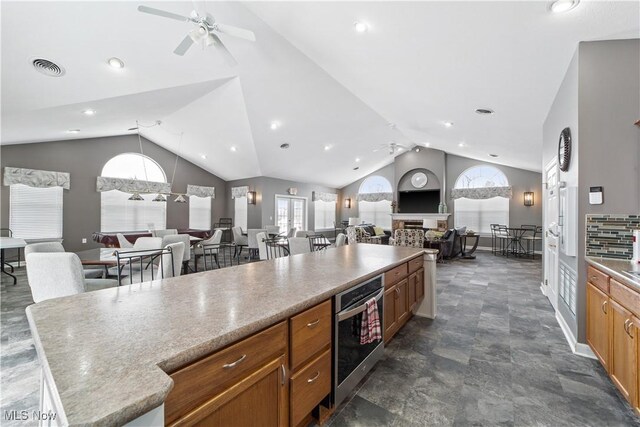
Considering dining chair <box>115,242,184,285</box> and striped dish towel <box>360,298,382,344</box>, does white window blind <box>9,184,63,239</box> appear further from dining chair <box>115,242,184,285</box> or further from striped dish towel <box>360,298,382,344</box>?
striped dish towel <box>360,298,382,344</box>

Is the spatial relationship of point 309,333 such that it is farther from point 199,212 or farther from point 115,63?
point 199,212

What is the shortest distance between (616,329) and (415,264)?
4.96 feet

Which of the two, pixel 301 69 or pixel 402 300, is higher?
pixel 301 69

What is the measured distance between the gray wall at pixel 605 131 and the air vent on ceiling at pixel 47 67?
215 inches

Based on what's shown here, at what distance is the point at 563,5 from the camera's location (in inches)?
80.4

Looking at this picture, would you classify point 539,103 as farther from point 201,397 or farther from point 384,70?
point 201,397

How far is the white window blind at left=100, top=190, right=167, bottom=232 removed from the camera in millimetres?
7371

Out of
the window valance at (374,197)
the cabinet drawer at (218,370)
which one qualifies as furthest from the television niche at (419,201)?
the cabinet drawer at (218,370)

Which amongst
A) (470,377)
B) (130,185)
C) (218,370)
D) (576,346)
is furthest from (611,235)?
(130,185)

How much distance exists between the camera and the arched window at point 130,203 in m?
7.39

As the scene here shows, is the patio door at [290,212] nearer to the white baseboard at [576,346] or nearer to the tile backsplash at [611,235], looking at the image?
the white baseboard at [576,346]

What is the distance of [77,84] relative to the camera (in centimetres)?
368

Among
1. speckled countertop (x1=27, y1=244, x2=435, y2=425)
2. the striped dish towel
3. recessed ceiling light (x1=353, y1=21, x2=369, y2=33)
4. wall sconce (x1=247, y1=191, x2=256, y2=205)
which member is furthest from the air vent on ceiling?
wall sconce (x1=247, y1=191, x2=256, y2=205)

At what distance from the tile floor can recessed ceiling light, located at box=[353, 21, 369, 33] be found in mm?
3160
